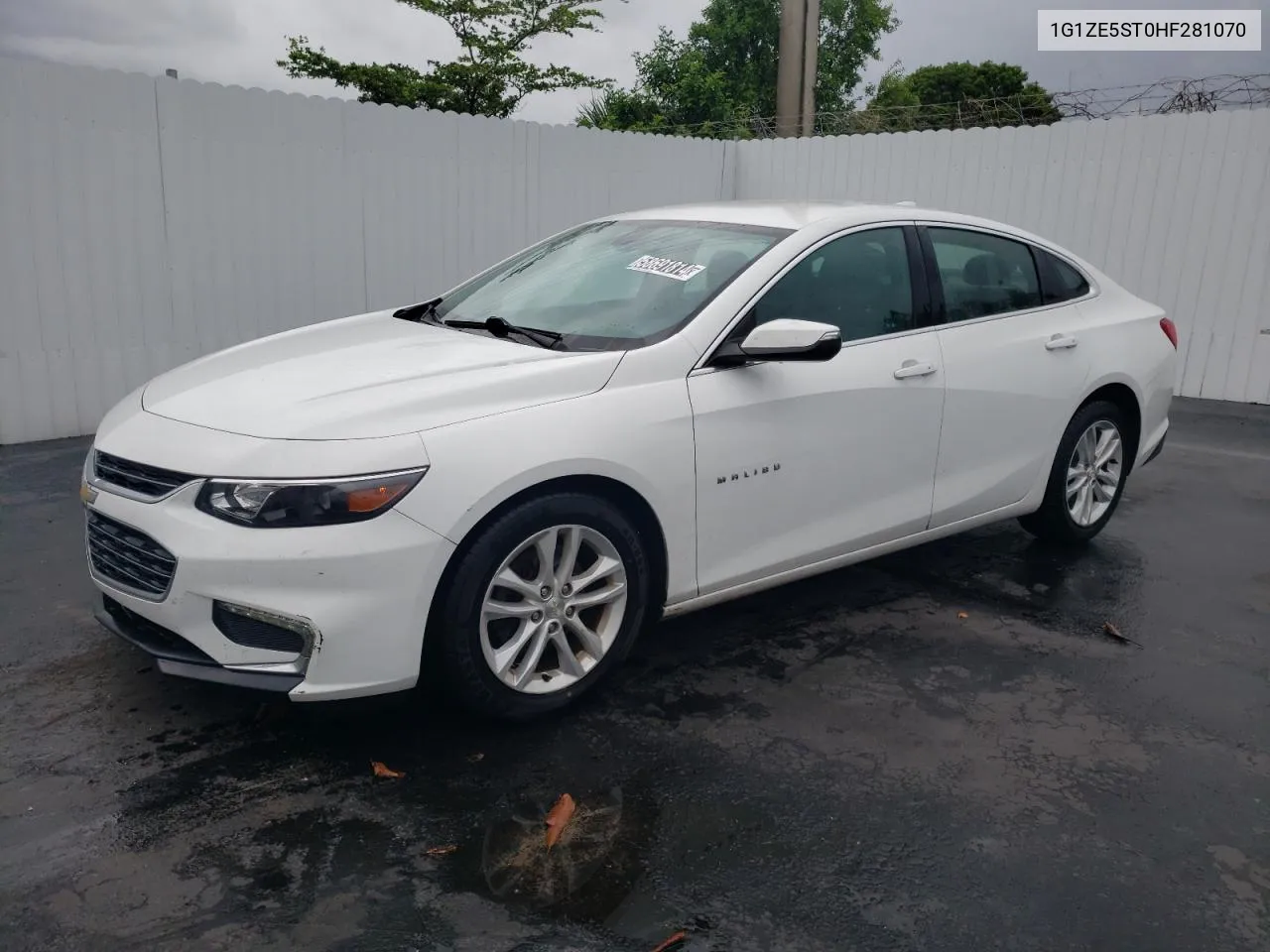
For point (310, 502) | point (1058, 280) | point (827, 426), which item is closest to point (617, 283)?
point (827, 426)

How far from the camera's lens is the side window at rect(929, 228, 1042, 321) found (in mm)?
4523

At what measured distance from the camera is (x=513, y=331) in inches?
152

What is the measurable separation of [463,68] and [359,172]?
1593 cm

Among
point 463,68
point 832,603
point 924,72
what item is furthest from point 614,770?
point 924,72

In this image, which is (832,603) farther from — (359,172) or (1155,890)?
(359,172)

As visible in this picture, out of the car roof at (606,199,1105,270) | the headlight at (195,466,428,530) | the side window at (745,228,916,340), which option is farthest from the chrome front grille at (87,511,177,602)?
the car roof at (606,199,1105,270)

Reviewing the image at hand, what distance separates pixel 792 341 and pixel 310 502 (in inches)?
63.8

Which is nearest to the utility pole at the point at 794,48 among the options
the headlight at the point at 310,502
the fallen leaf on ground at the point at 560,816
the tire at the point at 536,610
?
the tire at the point at 536,610

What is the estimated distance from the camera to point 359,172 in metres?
8.52

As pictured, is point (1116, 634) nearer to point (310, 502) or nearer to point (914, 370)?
point (914, 370)

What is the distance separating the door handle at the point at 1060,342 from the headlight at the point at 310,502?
3.24m

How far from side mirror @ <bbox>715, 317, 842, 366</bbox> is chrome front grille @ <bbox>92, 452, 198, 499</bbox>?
5.91 feet

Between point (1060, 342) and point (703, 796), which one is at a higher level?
point (1060, 342)

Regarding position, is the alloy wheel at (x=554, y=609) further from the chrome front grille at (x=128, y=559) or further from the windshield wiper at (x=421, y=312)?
the windshield wiper at (x=421, y=312)
